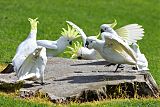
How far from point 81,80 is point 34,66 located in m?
0.93

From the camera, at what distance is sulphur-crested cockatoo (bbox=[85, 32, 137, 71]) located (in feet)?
33.9

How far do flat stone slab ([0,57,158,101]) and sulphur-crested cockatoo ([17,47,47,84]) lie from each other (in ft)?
0.68

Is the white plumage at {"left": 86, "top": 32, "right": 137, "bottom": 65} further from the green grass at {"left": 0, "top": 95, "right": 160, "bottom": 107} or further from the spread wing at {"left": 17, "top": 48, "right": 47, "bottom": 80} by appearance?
the spread wing at {"left": 17, "top": 48, "right": 47, "bottom": 80}

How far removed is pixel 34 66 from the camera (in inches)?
401

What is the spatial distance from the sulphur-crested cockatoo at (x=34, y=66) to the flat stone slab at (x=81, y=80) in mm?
208

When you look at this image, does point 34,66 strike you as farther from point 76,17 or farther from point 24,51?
point 76,17

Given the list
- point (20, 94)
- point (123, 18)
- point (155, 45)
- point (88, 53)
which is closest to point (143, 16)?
point (123, 18)

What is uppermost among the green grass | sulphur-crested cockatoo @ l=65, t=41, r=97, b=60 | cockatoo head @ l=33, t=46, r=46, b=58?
sulphur-crested cockatoo @ l=65, t=41, r=97, b=60

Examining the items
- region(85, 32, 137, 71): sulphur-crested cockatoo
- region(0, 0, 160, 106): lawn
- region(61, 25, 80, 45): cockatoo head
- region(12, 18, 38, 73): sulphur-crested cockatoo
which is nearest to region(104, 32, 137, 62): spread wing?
region(85, 32, 137, 71): sulphur-crested cockatoo

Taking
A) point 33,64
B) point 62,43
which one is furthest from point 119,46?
point 62,43

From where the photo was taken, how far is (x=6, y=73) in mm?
11852

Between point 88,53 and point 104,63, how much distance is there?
3.40 feet

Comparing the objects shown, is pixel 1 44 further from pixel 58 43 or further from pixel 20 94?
pixel 20 94

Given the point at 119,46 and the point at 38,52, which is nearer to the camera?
the point at 38,52
